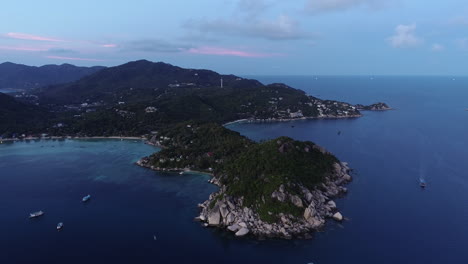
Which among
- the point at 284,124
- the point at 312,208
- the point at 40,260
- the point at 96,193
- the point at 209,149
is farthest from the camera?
the point at 284,124

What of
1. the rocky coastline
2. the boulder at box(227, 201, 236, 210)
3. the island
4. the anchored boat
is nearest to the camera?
the rocky coastline

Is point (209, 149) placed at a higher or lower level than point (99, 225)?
higher

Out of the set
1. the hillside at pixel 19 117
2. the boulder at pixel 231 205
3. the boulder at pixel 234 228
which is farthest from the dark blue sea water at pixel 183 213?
the hillside at pixel 19 117

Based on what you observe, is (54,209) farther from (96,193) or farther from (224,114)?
(224,114)

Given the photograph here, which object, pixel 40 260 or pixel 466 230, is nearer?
pixel 40 260

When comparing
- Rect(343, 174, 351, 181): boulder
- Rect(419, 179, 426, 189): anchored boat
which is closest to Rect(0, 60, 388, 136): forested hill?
Rect(343, 174, 351, 181): boulder

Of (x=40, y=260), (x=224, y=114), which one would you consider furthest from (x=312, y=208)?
(x=224, y=114)

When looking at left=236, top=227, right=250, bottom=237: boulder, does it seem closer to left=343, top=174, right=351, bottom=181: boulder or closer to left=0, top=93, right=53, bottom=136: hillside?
left=343, top=174, right=351, bottom=181: boulder

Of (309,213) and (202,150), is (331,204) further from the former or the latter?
(202,150)
